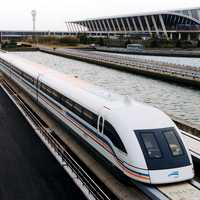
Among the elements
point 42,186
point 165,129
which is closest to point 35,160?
point 42,186

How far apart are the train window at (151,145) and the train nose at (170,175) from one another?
64 centimetres

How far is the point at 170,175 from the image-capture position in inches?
512

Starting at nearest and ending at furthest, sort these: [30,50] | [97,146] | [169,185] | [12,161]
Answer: [169,185] < [97,146] < [12,161] < [30,50]

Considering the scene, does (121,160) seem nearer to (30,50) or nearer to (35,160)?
(35,160)

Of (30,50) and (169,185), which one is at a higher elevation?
(169,185)

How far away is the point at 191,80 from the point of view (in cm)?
5228

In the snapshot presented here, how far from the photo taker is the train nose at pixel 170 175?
1284 centimetres

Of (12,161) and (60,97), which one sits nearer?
(12,161)

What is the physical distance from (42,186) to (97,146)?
3.02 m

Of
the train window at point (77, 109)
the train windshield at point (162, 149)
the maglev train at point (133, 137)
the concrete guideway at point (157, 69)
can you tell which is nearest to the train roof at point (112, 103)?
the maglev train at point (133, 137)

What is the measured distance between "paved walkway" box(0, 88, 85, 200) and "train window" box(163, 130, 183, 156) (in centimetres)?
373

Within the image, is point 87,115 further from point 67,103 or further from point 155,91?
point 155,91

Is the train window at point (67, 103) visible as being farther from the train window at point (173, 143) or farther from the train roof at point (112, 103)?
the train window at point (173, 143)

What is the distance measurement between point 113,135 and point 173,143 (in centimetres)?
227
